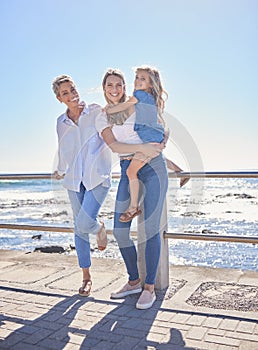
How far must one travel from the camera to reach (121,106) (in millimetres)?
2734

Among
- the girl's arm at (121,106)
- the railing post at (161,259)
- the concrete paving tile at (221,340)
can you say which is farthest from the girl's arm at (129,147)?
the concrete paving tile at (221,340)

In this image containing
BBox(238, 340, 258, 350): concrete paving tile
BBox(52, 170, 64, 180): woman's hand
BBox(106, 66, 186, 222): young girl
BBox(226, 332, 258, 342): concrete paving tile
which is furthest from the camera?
BBox(52, 170, 64, 180): woman's hand

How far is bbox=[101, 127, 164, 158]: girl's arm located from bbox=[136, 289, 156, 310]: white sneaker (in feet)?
2.99

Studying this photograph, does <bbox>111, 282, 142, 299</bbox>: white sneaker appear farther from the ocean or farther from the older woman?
the ocean

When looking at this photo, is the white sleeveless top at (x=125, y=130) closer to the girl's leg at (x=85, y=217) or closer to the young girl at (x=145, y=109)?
the young girl at (x=145, y=109)

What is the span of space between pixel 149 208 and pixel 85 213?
44 centimetres

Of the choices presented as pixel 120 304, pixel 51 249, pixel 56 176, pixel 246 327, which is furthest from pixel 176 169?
pixel 51 249

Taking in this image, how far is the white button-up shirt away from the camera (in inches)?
114

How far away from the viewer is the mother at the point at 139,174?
2730mm

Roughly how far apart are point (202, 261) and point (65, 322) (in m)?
3.59

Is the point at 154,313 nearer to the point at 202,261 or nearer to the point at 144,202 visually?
the point at 144,202

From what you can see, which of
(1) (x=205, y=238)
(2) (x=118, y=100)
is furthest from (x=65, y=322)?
(2) (x=118, y=100)

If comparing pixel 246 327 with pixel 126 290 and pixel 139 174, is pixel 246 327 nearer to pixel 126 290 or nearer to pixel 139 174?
pixel 126 290

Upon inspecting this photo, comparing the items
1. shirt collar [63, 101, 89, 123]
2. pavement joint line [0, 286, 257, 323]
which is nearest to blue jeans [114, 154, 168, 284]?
pavement joint line [0, 286, 257, 323]
